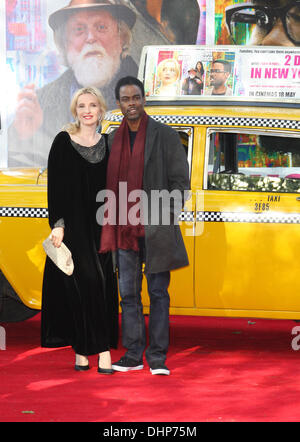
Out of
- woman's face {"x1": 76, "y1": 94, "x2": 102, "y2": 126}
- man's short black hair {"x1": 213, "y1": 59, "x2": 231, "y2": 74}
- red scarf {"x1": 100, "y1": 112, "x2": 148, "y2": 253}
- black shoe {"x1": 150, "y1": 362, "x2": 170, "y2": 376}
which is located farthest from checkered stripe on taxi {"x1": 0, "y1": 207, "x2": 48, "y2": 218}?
man's short black hair {"x1": 213, "y1": 59, "x2": 231, "y2": 74}

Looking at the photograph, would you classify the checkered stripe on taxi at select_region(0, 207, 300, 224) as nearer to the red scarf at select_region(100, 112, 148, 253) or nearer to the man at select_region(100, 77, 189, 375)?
the man at select_region(100, 77, 189, 375)

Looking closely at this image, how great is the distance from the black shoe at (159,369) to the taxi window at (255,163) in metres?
1.39

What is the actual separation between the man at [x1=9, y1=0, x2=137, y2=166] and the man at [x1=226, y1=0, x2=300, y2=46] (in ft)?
6.06

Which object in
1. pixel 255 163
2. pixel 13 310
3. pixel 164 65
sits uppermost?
pixel 164 65

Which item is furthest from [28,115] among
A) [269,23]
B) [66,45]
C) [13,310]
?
[13,310]

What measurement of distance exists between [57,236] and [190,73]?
1.95m

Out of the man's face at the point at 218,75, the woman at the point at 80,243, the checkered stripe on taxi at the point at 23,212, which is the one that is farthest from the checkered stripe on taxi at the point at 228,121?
the checkered stripe on taxi at the point at 23,212

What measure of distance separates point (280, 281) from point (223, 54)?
6.36 ft

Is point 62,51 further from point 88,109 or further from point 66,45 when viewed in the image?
point 88,109

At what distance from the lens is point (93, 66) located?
1451 cm

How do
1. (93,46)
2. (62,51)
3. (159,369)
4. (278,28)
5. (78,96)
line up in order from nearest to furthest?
(78,96) < (159,369) < (278,28) < (62,51) < (93,46)

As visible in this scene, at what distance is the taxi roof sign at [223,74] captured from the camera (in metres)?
6.36

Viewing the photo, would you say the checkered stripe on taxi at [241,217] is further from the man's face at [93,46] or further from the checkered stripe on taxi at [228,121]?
the man's face at [93,46]
